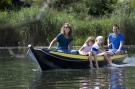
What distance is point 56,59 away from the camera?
1337 centimetres

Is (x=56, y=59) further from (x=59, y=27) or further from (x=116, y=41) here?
(x=59, y=27)

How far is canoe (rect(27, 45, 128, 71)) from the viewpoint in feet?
43.0

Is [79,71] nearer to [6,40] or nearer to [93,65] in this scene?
[93,65]

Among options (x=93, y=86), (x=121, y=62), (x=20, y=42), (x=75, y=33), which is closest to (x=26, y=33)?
(x=20, y=42)

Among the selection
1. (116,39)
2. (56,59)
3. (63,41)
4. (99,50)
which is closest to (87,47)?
(99,50)

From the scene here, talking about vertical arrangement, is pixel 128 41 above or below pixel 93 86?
below

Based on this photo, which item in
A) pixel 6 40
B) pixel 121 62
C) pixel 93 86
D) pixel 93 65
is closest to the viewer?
pixel 93 86

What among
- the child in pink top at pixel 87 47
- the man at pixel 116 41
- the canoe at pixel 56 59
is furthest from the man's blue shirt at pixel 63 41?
the man at pixel 116 41

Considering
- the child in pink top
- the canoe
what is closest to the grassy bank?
the child in pink top

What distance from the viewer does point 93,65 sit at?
13984 mm

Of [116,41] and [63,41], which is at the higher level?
[63,41]

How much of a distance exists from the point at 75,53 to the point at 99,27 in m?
11.6

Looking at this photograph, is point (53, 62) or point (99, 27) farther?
point (99, 27)

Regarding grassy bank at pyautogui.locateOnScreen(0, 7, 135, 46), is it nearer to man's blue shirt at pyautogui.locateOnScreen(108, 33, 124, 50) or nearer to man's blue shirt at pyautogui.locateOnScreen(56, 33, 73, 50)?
man's blue shirt at pyautogui.locateOnScreen(108, 33, 124, 50)
